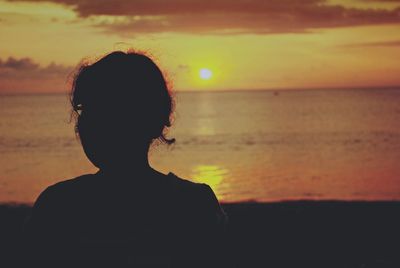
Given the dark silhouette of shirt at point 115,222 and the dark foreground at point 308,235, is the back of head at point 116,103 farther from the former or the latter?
the dark foreground at point 308,235

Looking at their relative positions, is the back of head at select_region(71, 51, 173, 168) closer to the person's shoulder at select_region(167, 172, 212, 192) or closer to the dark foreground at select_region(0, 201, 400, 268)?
the person's shoulder at select_region(167, 172, 212, 192)

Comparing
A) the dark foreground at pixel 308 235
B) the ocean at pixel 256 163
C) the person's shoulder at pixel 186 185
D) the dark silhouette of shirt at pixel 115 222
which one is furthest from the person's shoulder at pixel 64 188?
the ocean at pixel 256 163

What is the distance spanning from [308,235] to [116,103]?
31.7 ft

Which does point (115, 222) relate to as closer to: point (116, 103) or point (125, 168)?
point (125, 168)

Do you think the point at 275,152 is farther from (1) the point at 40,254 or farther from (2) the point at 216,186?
(1) the point at 40,254

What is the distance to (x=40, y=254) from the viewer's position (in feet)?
5.41

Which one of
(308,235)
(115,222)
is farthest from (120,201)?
(308,235)

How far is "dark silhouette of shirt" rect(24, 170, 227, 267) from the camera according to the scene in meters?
1.62

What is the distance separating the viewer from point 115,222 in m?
1.64

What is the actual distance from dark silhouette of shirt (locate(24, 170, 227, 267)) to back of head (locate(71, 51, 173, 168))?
83mm

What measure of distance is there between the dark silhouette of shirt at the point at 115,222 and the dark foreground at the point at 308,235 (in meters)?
6.37

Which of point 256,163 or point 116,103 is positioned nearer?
point 116,103

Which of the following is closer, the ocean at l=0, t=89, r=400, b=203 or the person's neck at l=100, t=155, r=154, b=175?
the person's neck at l=100, t=155, r=154, b=175

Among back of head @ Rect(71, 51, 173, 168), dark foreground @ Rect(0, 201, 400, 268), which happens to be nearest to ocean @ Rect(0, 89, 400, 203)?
dark foreground @ Rect(0, 201, 400, 268)
